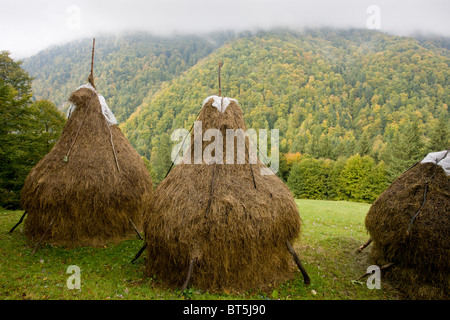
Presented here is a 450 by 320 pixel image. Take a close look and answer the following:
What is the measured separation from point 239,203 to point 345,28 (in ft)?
765

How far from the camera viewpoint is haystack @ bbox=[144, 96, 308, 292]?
6.30 metres

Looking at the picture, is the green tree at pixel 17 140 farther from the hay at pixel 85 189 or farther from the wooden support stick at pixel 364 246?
the wooden support stick at pixel 364 246

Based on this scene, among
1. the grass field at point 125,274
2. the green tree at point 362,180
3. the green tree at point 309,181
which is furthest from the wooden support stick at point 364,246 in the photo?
the green tree at point 309,181

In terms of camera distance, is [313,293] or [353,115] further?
[353,115]

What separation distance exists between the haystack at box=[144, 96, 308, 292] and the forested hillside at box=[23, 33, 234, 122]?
10203 centimetres

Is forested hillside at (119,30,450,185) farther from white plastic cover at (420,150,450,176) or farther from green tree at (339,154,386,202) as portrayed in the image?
white plastic cover at (420,150,450,176)

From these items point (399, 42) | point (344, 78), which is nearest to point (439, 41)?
point (399, 42)

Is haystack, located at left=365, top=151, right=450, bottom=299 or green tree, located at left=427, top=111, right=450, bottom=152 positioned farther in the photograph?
green tree, located at left=427, top=111, right=450, bottom=152

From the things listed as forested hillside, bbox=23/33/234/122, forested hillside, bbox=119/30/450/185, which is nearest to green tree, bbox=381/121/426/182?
forested hillside, bbox=119/30/450/185

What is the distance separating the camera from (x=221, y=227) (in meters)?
6.27

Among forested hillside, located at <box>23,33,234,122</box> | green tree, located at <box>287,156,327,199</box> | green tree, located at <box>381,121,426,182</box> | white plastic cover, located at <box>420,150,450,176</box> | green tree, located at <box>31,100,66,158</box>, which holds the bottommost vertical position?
green tree, located at <box>287,156,327,199</box>

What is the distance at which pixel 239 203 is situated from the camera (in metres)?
6.62

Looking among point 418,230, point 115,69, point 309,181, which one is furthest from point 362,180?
point 115,69
